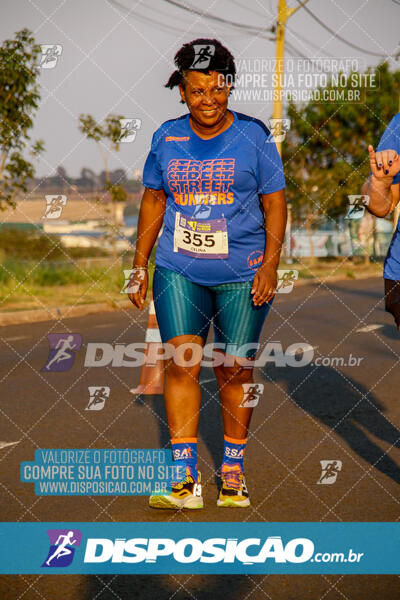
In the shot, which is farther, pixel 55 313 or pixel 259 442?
pixel 55 313

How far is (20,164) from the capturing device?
51.9 ft

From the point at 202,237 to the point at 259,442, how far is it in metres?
1.91

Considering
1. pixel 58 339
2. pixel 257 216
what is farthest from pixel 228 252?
pixel 58 339

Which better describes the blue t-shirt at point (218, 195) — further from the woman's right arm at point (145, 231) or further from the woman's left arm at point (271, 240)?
the woman's right arm at point (145, 231)

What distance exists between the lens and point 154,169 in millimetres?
4488

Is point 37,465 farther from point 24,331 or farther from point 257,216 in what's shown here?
point 24,331

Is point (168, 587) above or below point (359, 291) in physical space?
above

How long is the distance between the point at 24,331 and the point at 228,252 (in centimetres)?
872

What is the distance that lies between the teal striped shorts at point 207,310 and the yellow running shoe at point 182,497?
665mm

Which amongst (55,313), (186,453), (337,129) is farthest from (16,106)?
(337,129)

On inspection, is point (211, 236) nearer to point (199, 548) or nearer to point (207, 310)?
point (207, 310)

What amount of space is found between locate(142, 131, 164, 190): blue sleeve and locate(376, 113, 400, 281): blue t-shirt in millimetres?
1057

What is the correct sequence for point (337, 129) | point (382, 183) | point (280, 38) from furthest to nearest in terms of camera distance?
point (337, 129)
point (280, 38)
point (382, 183)

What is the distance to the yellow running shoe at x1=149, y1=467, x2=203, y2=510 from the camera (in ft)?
13.9
